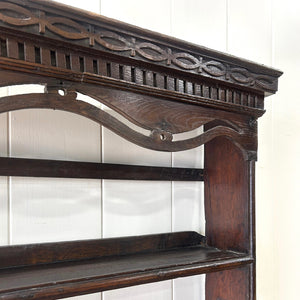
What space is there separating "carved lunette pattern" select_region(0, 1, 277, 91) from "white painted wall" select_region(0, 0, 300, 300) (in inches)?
10.0

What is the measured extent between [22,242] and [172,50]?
1.53 feet

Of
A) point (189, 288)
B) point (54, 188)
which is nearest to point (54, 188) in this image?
point (54, 188)

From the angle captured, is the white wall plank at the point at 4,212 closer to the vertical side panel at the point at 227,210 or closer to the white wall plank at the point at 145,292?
the white wall plank at the point at 145,292

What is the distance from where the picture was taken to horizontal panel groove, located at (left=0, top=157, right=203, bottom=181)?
2.05 feet

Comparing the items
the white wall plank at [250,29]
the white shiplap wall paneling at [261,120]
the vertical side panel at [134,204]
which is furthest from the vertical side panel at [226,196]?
the white wall plank at [250,29]

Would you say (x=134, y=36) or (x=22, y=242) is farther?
(x=22, y=242)

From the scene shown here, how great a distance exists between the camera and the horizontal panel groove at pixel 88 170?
0.62 metres

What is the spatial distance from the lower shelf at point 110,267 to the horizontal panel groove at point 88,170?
0.14 m

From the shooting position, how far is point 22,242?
644 mm

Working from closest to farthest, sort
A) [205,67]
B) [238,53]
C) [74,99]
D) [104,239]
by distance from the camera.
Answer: [74,99] < [205,67] < [104,239] < [238,53]

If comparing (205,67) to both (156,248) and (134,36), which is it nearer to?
(134,36)

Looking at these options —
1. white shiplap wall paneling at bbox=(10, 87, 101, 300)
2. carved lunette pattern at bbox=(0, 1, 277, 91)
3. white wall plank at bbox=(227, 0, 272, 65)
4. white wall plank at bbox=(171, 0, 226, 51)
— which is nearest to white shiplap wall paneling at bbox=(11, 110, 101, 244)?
white shiplap wall paneling at bbox=(10, 87, 101, 300)

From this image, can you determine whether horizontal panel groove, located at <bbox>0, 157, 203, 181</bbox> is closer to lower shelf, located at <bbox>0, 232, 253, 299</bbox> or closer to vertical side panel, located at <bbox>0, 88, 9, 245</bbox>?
vertical side panel, located at <bbox>0, 88, 9, 245</bbox>

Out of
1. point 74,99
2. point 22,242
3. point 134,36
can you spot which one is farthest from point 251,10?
point 22,242
